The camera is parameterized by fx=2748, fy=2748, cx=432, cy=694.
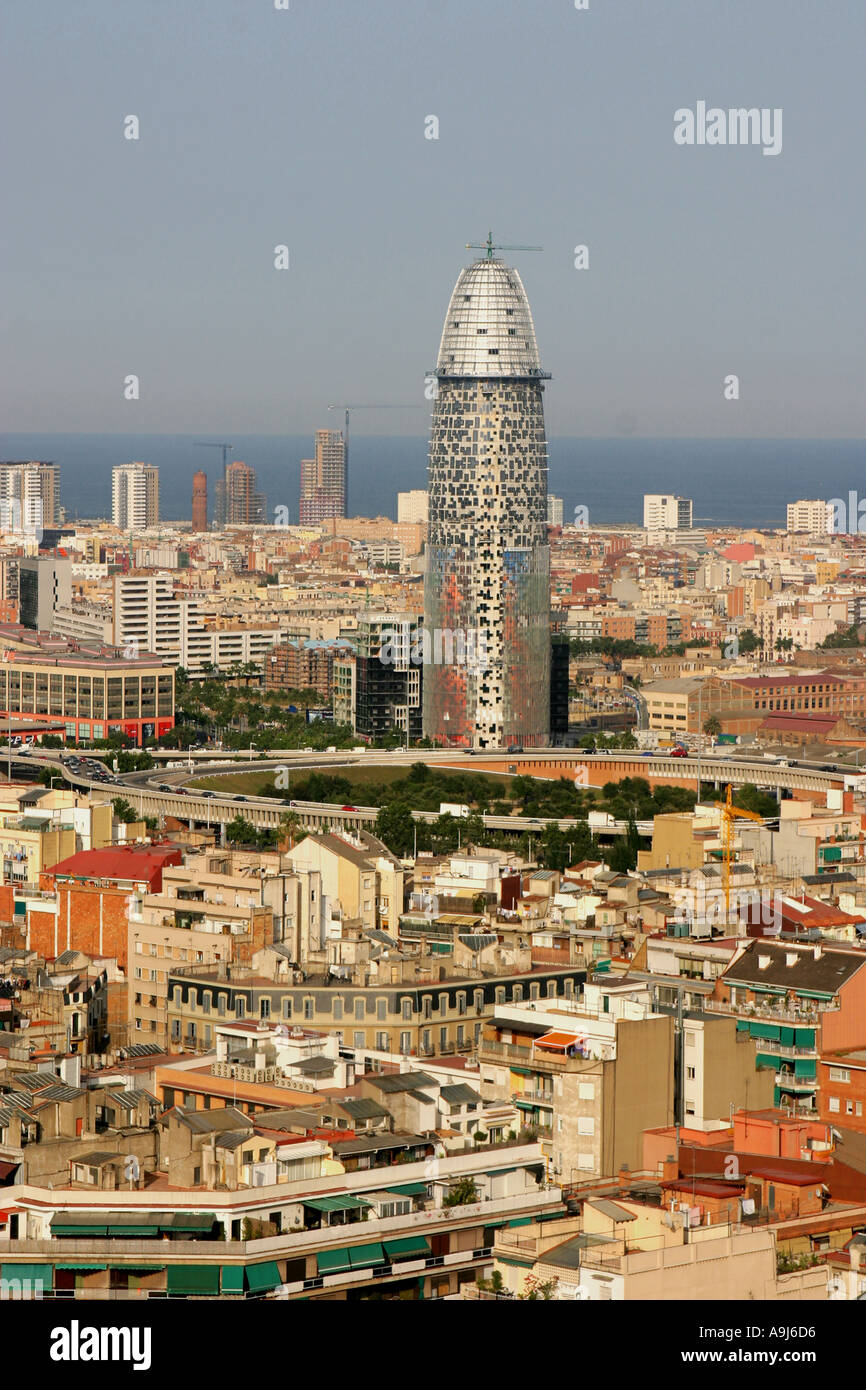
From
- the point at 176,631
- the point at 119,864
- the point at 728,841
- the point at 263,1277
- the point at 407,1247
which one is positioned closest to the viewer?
the point at 263,1277

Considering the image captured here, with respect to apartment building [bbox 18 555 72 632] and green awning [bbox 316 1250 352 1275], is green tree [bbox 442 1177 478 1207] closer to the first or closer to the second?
green awning [bbox 316 1250 352 1275]

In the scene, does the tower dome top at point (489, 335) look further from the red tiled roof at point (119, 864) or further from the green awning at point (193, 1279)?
the green awning at point (193, 1279)

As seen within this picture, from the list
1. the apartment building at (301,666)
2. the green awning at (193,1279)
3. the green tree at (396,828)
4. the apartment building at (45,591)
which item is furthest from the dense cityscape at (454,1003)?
the apartment building at (45,591)

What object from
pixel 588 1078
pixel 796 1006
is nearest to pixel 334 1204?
pixel 588 1078

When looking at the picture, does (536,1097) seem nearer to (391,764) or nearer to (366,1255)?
(366,1255)
